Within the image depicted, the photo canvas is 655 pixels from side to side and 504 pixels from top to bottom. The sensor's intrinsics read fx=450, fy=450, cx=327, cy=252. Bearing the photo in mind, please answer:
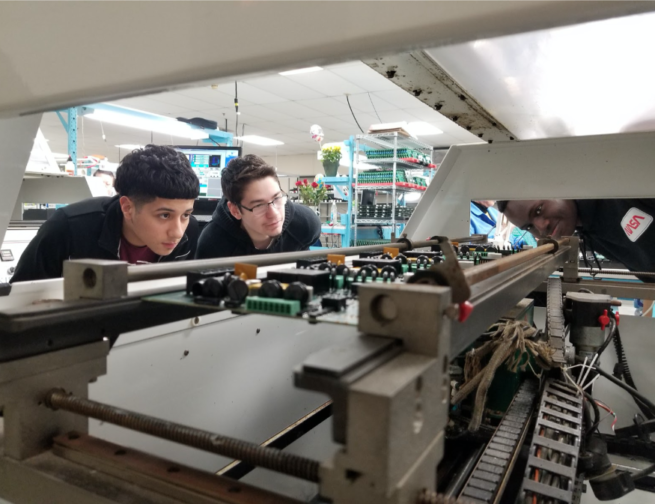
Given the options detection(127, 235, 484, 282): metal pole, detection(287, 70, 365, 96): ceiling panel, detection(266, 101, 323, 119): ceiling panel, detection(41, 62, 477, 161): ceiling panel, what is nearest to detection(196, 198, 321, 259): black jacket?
detection(127, 235, 484, 282): metal pole

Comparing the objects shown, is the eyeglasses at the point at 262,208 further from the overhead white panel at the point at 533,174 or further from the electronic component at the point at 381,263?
the electronic component at the point at 381,263

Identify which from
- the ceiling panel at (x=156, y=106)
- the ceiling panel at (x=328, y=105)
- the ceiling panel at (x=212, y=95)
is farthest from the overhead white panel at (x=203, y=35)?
the ceiling panel at (x=156, y=106)

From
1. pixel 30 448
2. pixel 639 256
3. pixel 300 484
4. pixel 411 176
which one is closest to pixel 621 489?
pixel 300 484

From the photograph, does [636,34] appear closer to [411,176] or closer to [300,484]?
[300,484]

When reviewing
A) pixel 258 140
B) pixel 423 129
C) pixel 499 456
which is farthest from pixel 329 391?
pixel 258 140

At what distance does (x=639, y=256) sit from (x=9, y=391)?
2270 mm

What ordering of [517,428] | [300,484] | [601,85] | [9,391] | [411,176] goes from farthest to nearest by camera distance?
[411,176], [601,85], [300,484], [517,428], [9,391]

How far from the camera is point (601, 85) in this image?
1280 millimetres

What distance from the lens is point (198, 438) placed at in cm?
46

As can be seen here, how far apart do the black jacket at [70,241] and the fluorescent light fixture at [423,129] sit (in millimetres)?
6329

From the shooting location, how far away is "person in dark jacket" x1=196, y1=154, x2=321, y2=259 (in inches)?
72.9

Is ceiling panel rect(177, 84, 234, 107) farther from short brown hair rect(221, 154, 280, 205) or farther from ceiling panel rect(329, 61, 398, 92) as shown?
short brown hair rect(221, 154, 280, 205)

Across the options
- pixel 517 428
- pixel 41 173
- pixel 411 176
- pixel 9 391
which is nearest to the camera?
Result: pixel 9 391

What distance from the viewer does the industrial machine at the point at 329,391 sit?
328mm
